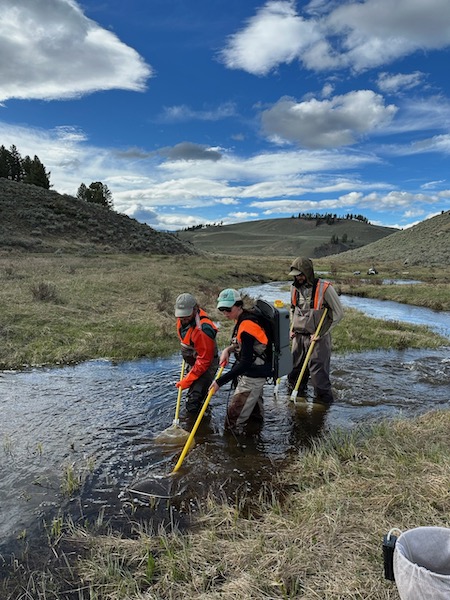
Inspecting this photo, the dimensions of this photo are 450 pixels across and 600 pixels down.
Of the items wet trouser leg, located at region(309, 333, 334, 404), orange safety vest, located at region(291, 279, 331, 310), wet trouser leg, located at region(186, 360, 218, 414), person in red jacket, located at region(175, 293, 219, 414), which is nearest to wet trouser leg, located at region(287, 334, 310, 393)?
wet trouser leg, located at region(309, 333, 334, 404)

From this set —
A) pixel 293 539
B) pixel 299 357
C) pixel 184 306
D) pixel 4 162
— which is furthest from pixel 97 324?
pixel 4 162

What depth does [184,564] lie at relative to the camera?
3.88 metres

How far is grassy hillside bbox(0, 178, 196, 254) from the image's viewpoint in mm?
47562

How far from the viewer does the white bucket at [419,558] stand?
2.70 m

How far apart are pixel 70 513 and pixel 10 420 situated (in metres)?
3.38

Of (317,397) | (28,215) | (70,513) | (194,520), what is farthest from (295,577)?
(28,215)

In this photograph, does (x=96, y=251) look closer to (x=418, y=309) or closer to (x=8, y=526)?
(x=418, y=309)

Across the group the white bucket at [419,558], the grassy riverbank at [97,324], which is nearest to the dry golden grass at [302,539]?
the white bucket at [419,558]

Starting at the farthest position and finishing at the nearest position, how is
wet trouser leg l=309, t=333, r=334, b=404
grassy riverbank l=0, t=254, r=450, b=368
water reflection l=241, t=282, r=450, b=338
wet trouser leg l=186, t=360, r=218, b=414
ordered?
1. water reflection l=241, t=282, r=450, b=338
2. grassy riverbank l=0, t=254, r=450, b=368
3. wet trouser leg l=309, t=333, r=334, b=404
4. wet trouser leg l=186, t=360, r=218, b=414

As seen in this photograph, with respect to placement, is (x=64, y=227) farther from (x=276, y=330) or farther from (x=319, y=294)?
(x=276, y=330)

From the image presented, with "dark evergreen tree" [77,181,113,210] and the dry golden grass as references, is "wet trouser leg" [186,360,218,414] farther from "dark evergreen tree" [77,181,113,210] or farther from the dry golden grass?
"dark evergreen tree" [77,181,113,210]

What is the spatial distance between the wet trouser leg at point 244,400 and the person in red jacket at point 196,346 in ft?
2.89

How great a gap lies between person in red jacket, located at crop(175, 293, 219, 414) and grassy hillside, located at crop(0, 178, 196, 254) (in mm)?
38512

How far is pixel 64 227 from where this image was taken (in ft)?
182
